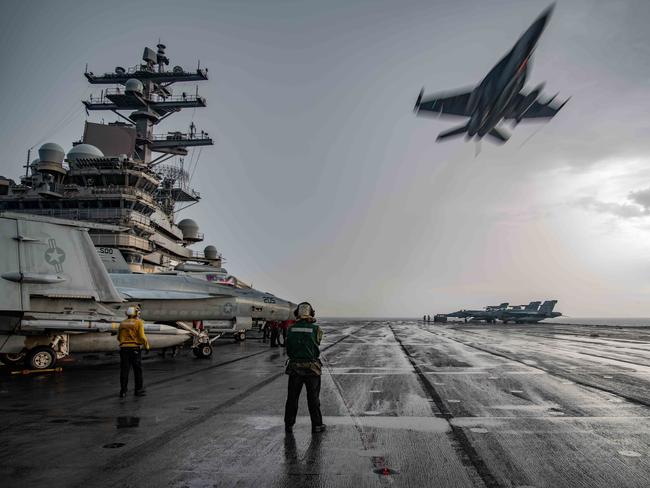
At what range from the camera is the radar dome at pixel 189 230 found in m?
64.6

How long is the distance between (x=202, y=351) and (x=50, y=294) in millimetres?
6533

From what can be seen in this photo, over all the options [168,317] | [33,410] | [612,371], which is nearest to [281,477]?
[33,410]

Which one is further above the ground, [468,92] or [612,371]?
[468,92]

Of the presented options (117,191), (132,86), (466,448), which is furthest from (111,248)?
(466,448)

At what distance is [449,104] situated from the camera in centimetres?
2403

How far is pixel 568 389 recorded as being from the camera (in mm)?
10375

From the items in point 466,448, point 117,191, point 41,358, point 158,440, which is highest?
A: point 117,191

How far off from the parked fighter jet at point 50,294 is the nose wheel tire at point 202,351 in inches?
150

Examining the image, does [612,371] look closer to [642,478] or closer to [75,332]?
[642,478]

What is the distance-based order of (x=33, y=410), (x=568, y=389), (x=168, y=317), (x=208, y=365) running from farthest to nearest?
1. (x=168, y=317)
2. (x=208, y=365)
3. (x=568, y=389)
4. (x=33, y=410)

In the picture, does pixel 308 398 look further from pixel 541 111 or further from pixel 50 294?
pixel 541 111

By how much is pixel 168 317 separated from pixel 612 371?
16291 mm

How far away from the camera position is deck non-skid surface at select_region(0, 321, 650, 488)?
4.84m

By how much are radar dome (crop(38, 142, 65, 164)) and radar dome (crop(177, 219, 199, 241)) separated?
2073 cm
